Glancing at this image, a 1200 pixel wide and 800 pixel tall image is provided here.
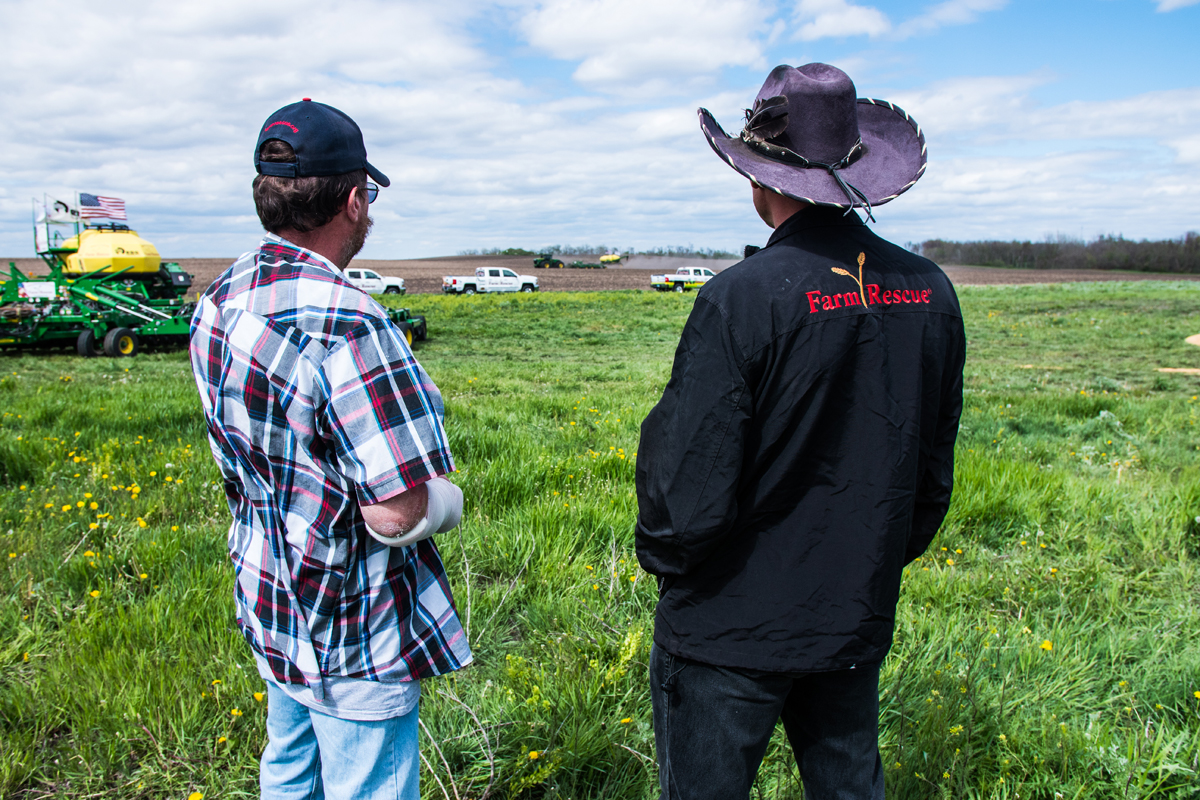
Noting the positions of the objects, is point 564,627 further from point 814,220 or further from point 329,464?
point 814,220

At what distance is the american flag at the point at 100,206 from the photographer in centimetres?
1612

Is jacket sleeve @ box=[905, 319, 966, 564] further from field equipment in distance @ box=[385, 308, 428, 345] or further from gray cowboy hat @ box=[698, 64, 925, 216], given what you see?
field equipment in distance @ box=[385, 308, 428, 345]

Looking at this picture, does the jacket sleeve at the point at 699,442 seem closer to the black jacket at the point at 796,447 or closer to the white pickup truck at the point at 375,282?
the black jacket at the point at 796,447

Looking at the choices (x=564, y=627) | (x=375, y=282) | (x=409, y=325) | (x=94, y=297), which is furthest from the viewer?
(x=375, y=282)

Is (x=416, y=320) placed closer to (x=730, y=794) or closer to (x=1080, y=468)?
(x=1080, y=468)

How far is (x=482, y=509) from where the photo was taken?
4430mm

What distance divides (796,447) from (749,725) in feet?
1.96

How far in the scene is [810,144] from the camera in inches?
61.5

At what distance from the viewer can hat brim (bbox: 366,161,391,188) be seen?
164 centimetres

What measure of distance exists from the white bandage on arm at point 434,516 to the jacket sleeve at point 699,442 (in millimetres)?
395

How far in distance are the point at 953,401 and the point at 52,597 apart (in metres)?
3.72

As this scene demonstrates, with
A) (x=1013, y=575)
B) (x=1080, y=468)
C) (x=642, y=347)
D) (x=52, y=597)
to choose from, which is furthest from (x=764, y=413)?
(x=642, y=347)

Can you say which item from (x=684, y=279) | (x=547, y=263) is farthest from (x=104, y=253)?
(x=547, y=263)

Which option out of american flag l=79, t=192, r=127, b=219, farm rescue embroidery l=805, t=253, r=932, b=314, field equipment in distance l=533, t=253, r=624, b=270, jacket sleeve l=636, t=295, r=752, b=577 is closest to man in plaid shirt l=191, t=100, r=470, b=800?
jacket sleeve l=636, t=295, r=752, b=577
